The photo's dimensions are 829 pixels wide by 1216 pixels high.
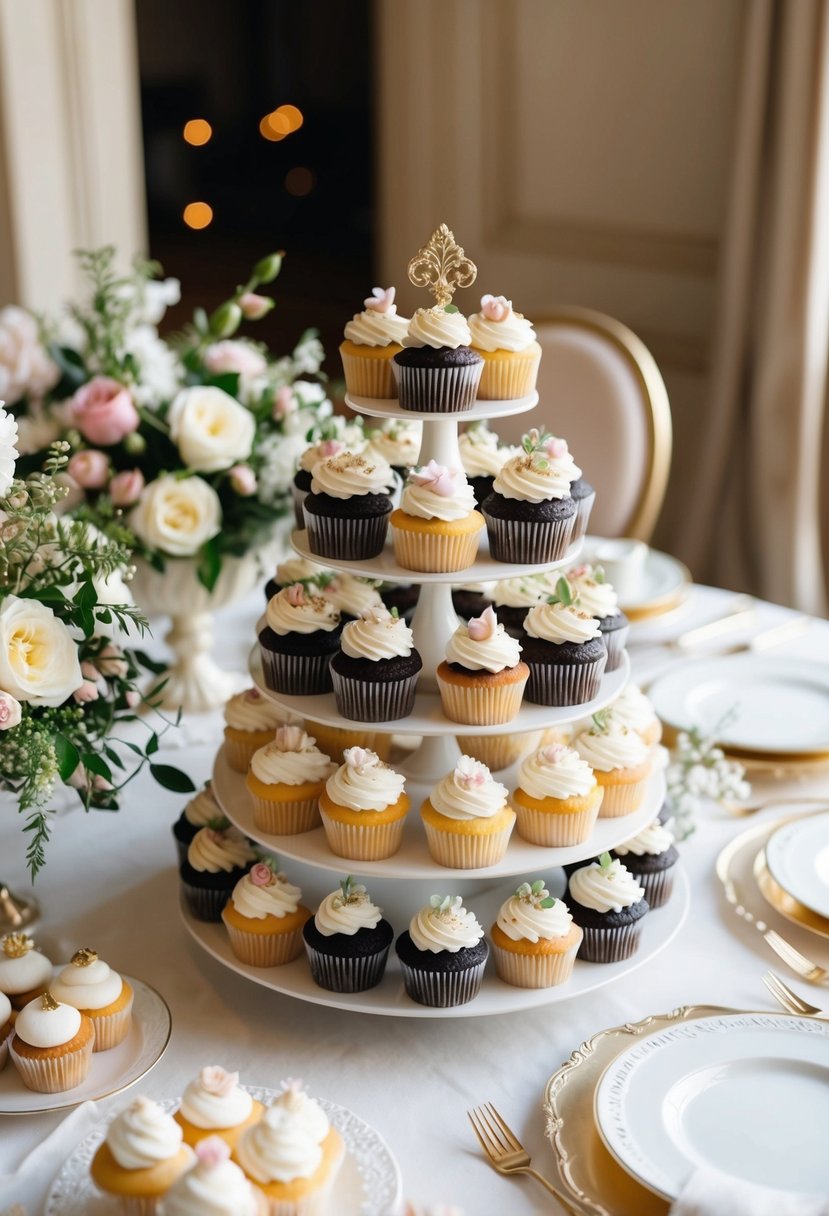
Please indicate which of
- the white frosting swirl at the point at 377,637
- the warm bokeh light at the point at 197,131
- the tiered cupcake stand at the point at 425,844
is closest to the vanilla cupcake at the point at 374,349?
the tiered cupcake stand at the point at 425,844

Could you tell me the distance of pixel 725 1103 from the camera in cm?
127

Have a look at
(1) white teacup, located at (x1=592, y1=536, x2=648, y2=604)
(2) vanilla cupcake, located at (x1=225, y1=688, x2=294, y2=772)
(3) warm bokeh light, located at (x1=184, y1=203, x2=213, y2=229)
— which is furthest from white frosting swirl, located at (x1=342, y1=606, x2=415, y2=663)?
(3) warm bokeh light, located at (x1=184, y1=203, x2=213, y2=229)

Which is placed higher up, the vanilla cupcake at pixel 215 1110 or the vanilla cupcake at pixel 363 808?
the vanilla cupcake at pixel 363 808

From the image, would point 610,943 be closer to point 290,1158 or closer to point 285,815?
point 285,815

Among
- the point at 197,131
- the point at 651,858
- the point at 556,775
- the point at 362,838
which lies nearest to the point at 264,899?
the point at 362,838

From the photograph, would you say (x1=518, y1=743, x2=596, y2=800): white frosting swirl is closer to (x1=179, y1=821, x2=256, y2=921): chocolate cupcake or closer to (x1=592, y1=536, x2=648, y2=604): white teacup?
(x1=179, y1=821, x2=256, y2=921): chocolate cupcake

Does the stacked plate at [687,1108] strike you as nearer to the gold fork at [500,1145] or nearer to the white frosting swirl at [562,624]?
the gold fork at [500,1145]

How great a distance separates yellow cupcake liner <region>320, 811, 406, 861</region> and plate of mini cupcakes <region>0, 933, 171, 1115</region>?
26cm

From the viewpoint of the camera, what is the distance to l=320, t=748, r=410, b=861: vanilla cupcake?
4.56 feet

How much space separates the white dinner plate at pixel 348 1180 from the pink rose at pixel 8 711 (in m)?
0.39

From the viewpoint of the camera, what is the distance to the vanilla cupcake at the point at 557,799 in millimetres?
1417

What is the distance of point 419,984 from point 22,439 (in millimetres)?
1095

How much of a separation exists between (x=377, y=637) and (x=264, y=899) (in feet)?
1.02

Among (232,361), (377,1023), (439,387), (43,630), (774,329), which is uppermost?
(439,387)
